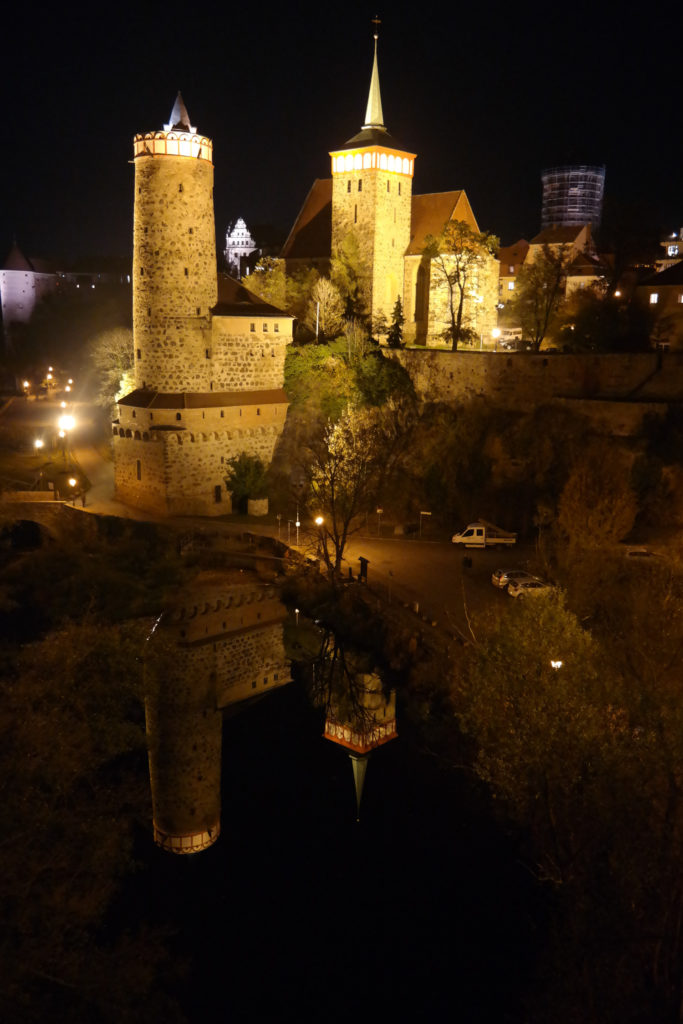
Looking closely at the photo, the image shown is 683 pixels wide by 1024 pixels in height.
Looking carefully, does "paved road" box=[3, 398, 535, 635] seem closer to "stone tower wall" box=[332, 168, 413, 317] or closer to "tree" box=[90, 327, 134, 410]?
"tree" box=[90, 327, 134, 410]

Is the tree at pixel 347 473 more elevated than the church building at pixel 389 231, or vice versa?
the church building at pixel 389 231

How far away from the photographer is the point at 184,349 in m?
28.0

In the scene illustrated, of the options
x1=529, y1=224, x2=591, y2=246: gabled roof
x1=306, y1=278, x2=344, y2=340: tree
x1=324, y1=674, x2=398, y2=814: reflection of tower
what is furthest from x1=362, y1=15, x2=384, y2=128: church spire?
x1=324, y1=674, x2=398, y2=814: reflection of tower

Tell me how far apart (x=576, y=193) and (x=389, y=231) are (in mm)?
50355

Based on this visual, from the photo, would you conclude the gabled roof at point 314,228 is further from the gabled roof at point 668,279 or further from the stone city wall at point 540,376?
the gabled roof at point 668,279

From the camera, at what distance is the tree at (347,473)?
24.0 meters

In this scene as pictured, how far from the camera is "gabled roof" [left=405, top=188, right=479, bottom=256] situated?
38.5m

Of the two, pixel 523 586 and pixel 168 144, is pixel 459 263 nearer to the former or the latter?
pixel 168 144

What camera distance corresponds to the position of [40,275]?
7225 cm

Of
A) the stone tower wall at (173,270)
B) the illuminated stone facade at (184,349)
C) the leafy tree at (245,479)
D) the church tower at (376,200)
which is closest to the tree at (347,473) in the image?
the leafy tree at (245,479)

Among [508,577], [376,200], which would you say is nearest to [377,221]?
[376,200]

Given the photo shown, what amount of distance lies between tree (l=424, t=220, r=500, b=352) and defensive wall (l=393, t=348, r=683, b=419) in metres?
2.25

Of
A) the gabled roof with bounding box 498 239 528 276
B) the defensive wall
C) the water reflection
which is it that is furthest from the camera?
the gabled roof with bounding box 498 239 528 276

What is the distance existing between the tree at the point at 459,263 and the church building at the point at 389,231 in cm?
18
